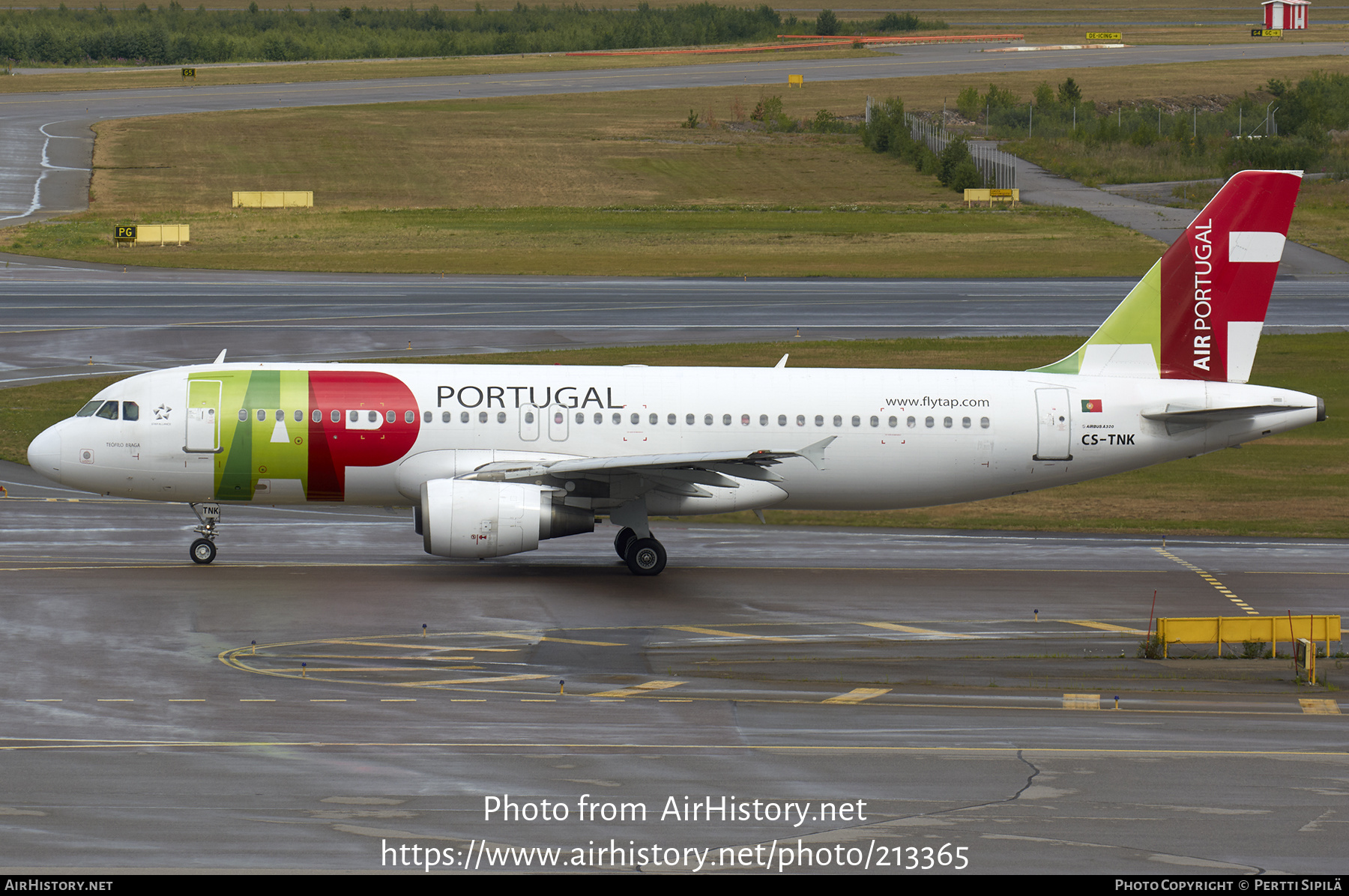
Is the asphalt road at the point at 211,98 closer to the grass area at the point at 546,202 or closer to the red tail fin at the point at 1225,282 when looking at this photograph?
the grass area at the point at 546,202

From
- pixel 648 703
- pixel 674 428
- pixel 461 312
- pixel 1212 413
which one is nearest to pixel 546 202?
pixel 461 312

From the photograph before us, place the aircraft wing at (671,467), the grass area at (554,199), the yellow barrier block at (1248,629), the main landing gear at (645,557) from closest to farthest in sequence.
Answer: the yellow barrier block at (1248,629)
the aircraft wing at (671,467)
the main landing gear at (645,557)
the grass area at (554,199)

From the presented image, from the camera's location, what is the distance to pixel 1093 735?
24.7 m

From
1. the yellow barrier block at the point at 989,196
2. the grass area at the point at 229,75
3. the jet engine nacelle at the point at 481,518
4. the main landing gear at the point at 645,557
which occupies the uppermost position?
the grass area at the point at 229,75

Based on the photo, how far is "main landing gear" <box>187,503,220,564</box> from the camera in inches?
1422

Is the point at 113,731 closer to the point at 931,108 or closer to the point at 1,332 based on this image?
the point at 1,332

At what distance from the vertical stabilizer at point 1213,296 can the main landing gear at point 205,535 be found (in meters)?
20.6

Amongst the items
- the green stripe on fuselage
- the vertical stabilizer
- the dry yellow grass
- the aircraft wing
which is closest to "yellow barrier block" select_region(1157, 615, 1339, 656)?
the aircraft wing

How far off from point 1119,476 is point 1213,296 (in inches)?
530

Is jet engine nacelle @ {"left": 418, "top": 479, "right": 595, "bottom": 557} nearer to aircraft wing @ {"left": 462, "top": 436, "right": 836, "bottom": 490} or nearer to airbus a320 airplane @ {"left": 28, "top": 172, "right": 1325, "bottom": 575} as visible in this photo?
airbus a320 airplane @ {"left": 28, "top": 172, "right": 1325, "bottom": 575}

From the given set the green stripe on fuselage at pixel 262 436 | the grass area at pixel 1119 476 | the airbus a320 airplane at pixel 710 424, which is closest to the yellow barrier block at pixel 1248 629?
the airbus a320 airplane at pixel 710 424

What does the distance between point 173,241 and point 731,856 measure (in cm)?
8524

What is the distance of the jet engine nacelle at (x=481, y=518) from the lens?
33.2m

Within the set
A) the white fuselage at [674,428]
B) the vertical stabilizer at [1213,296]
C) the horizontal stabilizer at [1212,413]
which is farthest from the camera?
the vertical stabilizer at [1213,296]
